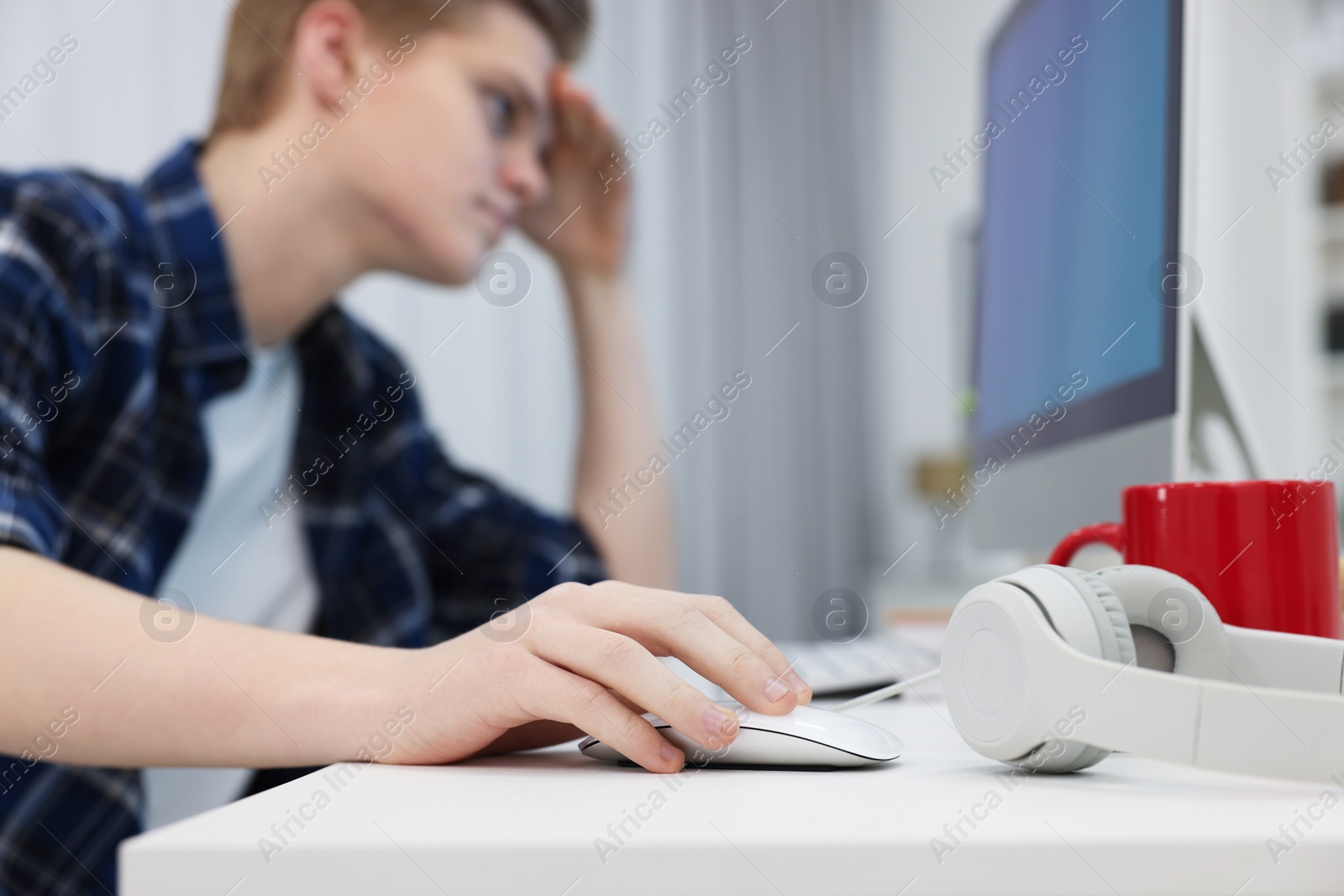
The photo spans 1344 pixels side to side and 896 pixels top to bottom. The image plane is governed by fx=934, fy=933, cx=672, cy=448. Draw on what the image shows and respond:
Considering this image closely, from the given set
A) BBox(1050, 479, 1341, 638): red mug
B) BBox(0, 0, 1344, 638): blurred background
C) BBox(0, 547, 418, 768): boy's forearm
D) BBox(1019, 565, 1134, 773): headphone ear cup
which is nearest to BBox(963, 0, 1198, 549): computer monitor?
BBox(1050, 479, 1341, 638): red mug

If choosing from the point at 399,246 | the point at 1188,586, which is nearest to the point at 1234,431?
the point at 1188,586

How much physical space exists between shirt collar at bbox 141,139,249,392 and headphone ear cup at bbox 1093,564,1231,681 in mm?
943

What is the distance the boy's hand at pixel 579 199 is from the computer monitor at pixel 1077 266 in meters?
0.67

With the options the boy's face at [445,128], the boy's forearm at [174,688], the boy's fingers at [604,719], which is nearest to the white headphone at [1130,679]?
the boy's fingers at [604,719]

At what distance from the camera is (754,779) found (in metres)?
0.37

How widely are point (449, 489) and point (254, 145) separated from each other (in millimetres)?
533

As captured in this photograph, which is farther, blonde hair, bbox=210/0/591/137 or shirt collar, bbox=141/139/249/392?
blonde hair, bbox=210/0/591/137

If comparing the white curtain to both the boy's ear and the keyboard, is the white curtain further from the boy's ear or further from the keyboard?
the keyboard

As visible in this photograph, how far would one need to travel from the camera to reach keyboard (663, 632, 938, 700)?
60 cm

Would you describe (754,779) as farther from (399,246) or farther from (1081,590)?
(399,246)

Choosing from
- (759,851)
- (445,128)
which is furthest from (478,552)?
(759,851)

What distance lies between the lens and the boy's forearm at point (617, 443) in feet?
4.95

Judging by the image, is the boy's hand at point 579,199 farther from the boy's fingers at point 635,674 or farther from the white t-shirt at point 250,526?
the boy's fingers at point 635,674

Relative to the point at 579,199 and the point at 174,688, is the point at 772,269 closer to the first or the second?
the point at 579,199
